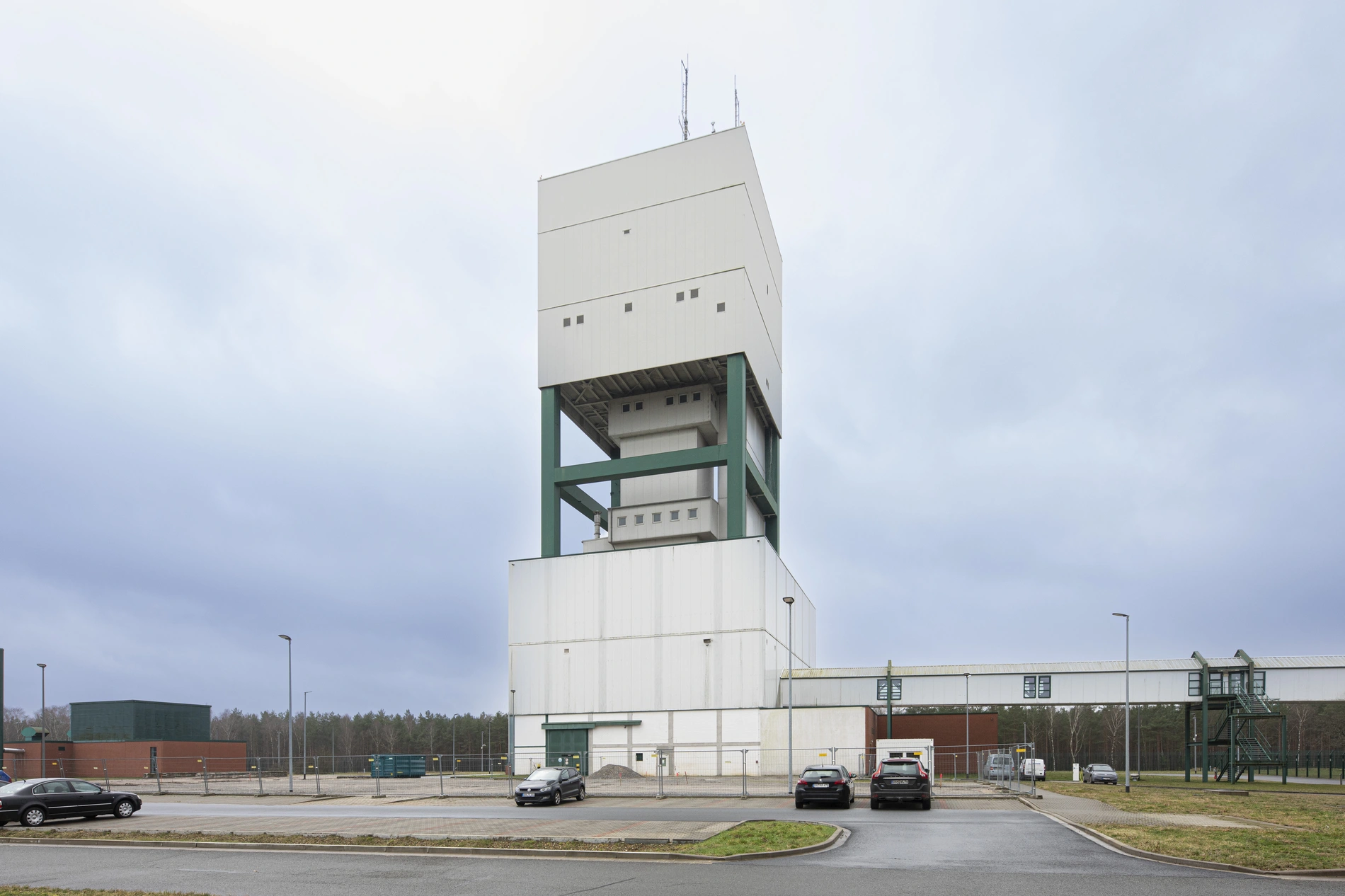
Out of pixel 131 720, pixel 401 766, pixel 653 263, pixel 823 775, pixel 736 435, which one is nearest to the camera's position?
pixel 823 775

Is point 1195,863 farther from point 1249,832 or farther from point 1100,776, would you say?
point 1100,776

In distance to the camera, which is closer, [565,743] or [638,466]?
[565,743]

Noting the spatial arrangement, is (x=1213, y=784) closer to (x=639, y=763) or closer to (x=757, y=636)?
(x=757, y=636)

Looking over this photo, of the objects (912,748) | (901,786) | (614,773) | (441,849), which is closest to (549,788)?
(901,786)

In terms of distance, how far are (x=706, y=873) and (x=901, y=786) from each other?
13.8 meters

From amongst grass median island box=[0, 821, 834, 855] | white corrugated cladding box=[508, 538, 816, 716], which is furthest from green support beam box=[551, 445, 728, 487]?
grass median island box=[0, 821, 834, 855]

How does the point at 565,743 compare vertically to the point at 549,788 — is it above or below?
below

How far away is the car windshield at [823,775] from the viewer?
95.7 feet

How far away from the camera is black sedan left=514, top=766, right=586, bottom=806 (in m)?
32.6

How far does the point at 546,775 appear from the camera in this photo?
33719 millimetres

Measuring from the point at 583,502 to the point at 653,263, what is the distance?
18228 mm

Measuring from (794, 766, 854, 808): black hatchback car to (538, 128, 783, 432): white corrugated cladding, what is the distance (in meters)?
36.0

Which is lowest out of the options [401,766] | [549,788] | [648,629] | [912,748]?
[401,766]

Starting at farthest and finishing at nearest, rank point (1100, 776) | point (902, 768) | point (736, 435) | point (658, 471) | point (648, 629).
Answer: point (658, 471)
point (736, 435)
point (648, 629)
point (1100, 776)
point (902, 768)
